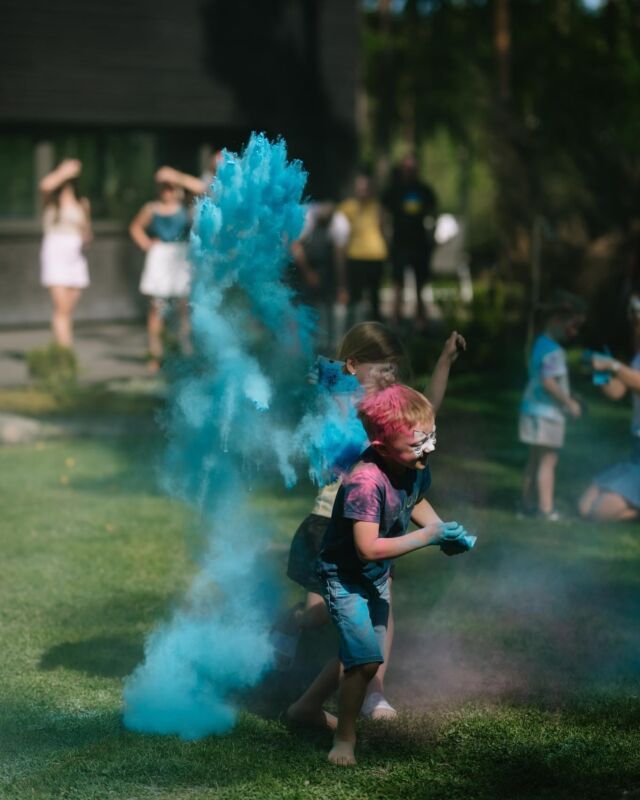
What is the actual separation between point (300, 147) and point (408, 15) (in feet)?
96.1

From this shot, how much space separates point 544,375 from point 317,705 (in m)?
3.60

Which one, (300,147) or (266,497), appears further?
(300,147)

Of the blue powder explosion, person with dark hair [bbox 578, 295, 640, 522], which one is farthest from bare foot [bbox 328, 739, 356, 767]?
person with dark hair [bbox 578, 295, 640, 522]

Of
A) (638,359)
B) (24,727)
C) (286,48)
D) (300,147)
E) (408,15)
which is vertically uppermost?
(408,15)

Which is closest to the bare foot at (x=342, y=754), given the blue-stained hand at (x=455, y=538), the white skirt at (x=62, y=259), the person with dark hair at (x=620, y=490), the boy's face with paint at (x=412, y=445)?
the blue-stained hand at (x=455, y=538)

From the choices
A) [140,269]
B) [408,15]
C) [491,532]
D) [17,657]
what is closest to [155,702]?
[17,657]

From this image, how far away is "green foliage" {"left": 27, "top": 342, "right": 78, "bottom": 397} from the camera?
39.3 ft

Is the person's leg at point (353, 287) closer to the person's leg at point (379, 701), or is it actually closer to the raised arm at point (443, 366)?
the raised arm at point (443, 366)

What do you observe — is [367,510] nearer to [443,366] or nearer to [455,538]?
[455,538]

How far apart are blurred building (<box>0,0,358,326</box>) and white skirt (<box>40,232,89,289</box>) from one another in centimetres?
445

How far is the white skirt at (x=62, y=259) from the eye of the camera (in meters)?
13.5

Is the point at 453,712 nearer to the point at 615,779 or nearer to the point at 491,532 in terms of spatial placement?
the point at 615,779

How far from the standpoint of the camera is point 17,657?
18.3 ft

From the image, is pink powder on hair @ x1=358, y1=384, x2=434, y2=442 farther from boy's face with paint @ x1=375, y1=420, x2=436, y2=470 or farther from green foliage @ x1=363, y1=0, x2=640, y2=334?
green foliage @ x1=363, y1=0, x2=640, y2=334
